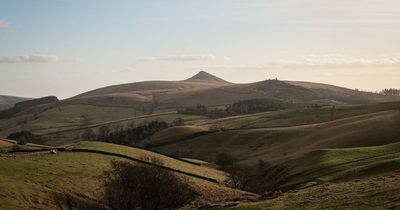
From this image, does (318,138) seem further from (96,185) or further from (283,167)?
(96,185)

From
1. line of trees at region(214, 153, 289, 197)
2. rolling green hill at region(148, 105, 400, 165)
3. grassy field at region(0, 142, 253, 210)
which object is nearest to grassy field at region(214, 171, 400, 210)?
grassy field at region(0, 142, 253, 210)

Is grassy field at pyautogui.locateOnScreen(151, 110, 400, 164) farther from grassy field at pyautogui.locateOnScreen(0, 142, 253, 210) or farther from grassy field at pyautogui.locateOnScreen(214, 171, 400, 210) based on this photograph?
grassy field at pyautogui.locateOnScreen(214, 171, 400, 210)

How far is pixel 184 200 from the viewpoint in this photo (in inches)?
2149

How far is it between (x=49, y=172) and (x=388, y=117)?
314 ft

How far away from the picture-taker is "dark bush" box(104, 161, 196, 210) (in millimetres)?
51419

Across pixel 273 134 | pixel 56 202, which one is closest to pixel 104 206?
pixel 56 202

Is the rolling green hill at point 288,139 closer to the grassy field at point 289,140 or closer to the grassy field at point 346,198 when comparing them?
the grassy field at point 289,140

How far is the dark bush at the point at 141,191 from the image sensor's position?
51.4 meters

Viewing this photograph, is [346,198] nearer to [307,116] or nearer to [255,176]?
[255,176]

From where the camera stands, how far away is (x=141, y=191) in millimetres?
52188

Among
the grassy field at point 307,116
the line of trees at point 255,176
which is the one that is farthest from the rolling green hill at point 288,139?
the grassy field at point 307,116

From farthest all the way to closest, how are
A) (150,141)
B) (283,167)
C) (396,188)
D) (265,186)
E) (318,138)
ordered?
(150,141) < (318,138) < (283,167) < (265,186) < (396,188)

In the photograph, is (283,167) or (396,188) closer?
(396,188)

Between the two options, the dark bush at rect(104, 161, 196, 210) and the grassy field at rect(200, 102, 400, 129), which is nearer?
the dark bush at rect(104, 161, 196, 210)
